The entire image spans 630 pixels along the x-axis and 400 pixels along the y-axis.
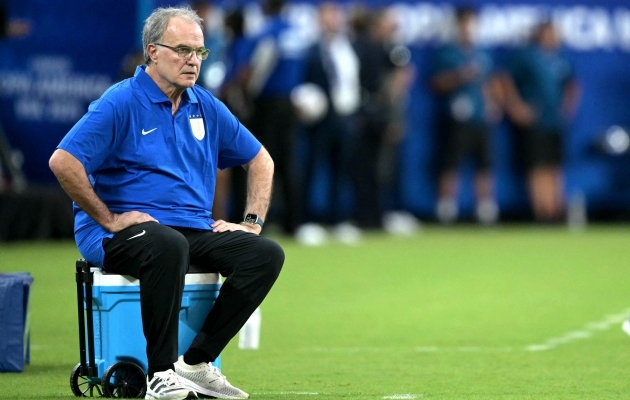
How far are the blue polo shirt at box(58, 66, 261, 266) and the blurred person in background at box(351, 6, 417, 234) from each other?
10.4 metres

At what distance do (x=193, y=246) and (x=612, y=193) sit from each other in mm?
14137

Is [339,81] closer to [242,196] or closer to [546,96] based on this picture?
[242,196]

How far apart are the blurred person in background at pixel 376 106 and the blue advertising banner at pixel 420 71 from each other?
749mm

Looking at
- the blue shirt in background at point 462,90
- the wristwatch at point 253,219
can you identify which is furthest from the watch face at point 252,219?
the blue shirt in background at point 462,90

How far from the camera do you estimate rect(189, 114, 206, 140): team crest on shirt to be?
5848 mm

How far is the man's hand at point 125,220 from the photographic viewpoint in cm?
553

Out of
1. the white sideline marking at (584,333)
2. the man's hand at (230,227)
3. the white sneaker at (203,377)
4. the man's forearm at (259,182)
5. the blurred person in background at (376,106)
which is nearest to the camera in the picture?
the white sneaker at (203,377)

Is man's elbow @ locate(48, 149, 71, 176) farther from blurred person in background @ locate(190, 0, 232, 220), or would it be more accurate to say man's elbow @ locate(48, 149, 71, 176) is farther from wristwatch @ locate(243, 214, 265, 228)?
blurred person in background @ locate(190, 0, 232, 220)

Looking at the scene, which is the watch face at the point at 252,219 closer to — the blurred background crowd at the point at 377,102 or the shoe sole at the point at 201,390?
the shoe sole at the point at 201,390

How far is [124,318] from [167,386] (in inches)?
17.5

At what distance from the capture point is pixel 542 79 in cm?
1833

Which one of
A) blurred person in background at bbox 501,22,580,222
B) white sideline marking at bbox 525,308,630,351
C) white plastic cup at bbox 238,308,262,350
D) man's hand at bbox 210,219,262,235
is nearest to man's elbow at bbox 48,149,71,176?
man's hand at bbox 210,219,262,235

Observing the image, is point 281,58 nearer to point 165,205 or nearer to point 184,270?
point 165,205

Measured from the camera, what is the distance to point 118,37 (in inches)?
618
